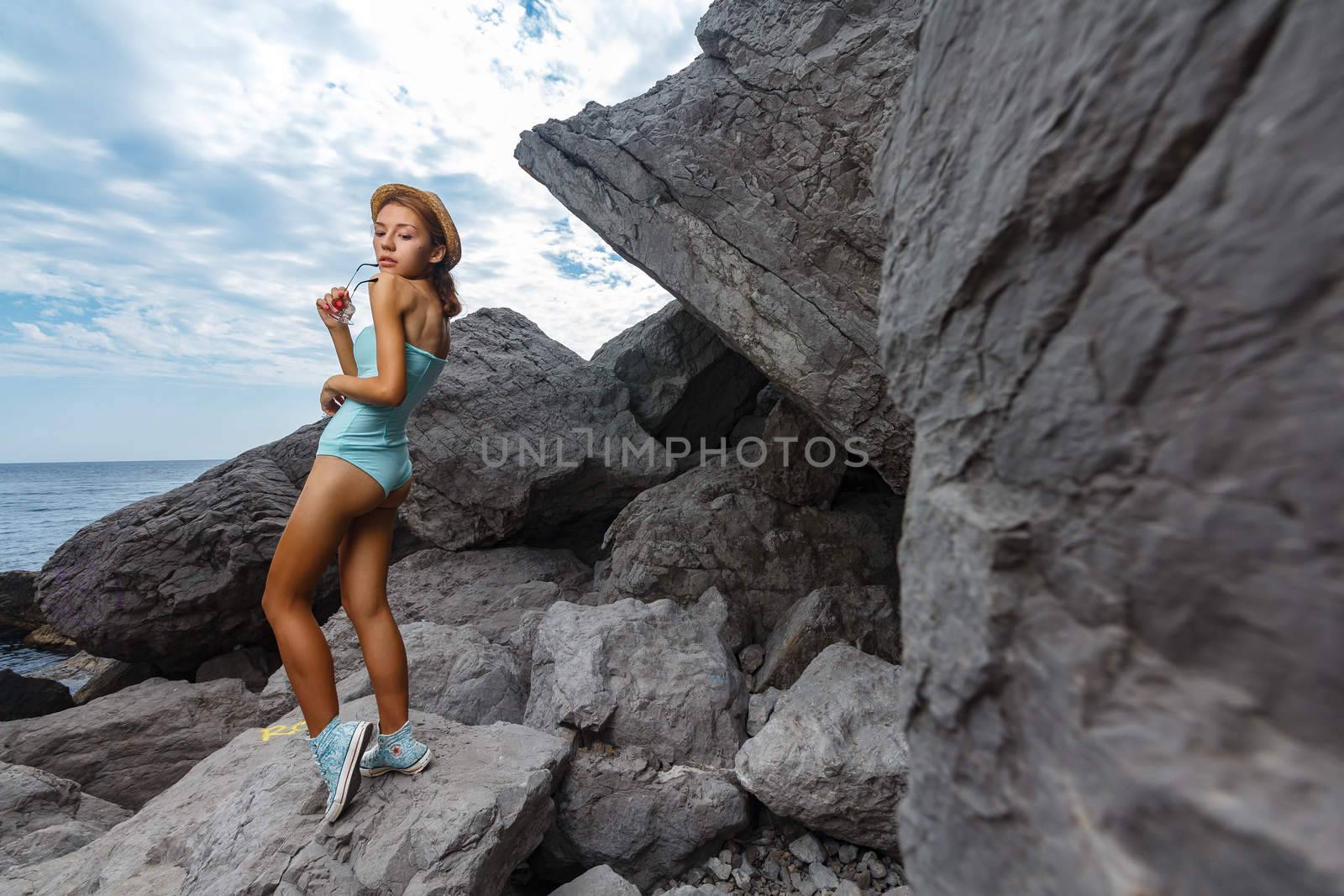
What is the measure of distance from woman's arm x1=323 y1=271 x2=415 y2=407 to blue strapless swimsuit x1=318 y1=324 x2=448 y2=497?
62 mm

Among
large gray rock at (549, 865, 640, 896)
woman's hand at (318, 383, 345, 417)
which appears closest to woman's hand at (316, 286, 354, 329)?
woman's hand at (318, 383, 345, 417)

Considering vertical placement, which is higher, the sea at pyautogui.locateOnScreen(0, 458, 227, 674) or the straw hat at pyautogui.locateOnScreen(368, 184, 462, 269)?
the straw hat at pyautogui.locateOnScreen(368, 184, 462, 269)

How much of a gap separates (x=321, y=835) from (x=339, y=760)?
0.83ft

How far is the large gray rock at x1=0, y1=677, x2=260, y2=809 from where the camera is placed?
4.16 m

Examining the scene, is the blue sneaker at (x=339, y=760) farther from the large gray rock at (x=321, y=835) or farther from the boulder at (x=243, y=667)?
the boulder at (x=243, y=667)

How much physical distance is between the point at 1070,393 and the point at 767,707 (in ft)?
9.79

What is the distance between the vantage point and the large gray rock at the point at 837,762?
2.71m

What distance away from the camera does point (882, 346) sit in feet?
4.54

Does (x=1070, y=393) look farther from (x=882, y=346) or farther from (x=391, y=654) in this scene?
(x=391, y=654)

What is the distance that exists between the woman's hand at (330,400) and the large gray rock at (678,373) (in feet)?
13.2

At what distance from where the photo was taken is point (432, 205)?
97.3 inches

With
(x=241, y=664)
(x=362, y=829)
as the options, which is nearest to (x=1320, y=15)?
Answer: (x=362, y=829)

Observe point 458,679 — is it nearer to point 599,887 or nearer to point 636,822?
point 636,822

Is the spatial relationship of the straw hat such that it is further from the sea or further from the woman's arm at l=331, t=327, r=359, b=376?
the sea
